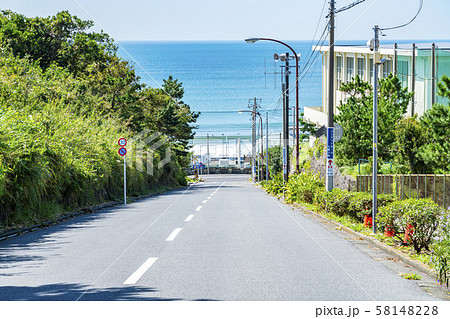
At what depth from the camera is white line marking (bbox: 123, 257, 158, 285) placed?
7.50 m

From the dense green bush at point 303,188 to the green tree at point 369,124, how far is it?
4.18 meters

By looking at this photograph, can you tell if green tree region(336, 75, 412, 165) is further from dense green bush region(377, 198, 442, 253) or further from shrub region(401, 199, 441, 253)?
shrub region(401, 199, 441, 253)

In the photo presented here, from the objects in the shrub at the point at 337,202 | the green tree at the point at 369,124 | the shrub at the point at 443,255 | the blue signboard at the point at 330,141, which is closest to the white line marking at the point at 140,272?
the shrub at the point at 443,255

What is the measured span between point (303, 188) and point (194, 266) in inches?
671

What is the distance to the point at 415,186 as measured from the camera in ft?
72.9

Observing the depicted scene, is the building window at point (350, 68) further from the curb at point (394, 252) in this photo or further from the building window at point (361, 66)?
the curb at point (394, 252)

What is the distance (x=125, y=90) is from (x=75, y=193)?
70.8 feet

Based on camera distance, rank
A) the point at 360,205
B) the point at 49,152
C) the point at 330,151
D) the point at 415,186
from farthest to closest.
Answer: the point at 415,186
the point at 330,151
the point at 49,152
the point at 360,205

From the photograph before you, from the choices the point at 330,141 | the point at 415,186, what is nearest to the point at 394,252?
the point at 330,141

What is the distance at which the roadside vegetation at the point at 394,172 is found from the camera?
10.0 metres

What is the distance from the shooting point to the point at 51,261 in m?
9.31

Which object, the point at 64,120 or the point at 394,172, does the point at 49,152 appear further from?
the point at 394,172
